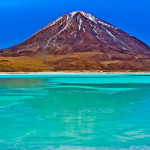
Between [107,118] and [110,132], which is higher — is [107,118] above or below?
above

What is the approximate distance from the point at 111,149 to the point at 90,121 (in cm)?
482

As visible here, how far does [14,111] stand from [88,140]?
8409 millimetres

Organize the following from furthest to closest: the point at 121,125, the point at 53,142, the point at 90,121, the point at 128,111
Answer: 1. the point at 128,111
2. the point at 90,121
3. the point at 121,125
4. the point at 53,142

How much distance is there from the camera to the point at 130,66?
165 meters

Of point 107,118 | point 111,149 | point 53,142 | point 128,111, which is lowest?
point 111,149

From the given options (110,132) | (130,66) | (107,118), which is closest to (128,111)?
(107,118)

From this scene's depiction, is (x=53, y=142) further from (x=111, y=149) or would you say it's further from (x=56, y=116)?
(x=56, y=116)

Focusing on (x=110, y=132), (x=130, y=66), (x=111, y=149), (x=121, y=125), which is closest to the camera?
(x=111, y=149)

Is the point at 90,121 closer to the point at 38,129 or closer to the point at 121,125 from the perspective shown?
the point at 121,125

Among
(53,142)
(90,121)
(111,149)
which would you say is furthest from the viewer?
(90,121)

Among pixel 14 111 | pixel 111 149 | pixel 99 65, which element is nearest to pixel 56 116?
pixel 14 111

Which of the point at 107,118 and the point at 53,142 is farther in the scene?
the point at 107,118

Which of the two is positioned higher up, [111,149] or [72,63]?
[72,63]

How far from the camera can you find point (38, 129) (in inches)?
507
